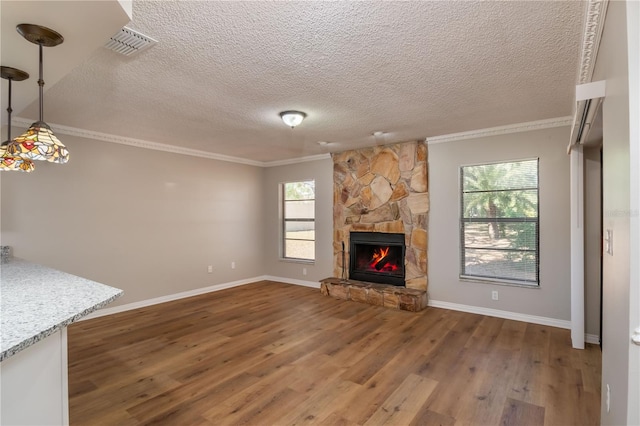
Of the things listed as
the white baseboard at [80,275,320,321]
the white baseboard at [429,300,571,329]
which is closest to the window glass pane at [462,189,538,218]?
the white baseboard at [429,300,571,329]

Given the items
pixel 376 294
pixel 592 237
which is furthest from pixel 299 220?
pixel 592 237

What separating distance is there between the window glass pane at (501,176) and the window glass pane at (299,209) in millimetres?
2899

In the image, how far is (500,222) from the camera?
4.21 metres

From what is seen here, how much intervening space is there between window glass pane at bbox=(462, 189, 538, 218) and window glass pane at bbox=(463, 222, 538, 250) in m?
0.13

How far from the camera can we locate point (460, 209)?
4504 mm

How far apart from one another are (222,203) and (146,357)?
3374 millimetres

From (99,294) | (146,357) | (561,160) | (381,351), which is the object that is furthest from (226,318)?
(561,160)

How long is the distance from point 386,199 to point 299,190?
2.08 m

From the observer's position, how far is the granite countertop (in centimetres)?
111

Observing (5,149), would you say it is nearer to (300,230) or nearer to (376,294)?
(376,294)

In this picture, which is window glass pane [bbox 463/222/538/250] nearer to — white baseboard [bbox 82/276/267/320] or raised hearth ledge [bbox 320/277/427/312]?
raised hearth ledge [bbox 320/277/427/312]

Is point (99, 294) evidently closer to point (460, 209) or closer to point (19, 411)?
point (19, 411)

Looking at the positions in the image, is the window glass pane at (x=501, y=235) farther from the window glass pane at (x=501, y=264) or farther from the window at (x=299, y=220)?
the window at (x=299, y=220)

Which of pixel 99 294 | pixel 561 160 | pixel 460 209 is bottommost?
pixel 99 294
